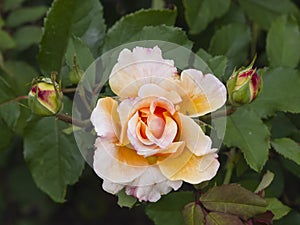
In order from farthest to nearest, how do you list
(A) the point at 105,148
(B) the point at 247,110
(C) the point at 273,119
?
(C) the point at 273,119 → (B) the point at 247,110 → (A) the point at 105,148

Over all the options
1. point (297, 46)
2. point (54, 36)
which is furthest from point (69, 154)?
point (297, 46)

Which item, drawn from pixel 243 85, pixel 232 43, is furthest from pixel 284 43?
pixel 243 85

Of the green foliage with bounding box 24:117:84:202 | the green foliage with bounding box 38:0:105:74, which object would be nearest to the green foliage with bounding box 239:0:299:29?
the green foliage with bounding box 38:0:105:74

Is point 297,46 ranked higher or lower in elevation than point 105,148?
lower

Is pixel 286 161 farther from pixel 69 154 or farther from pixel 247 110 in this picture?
pixel 69 154

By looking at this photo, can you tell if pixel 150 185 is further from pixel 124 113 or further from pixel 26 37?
pixel 26 37

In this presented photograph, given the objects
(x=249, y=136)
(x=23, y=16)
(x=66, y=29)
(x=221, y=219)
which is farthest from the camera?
(x=23, y=16)

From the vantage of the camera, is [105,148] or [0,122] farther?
[0,122]
